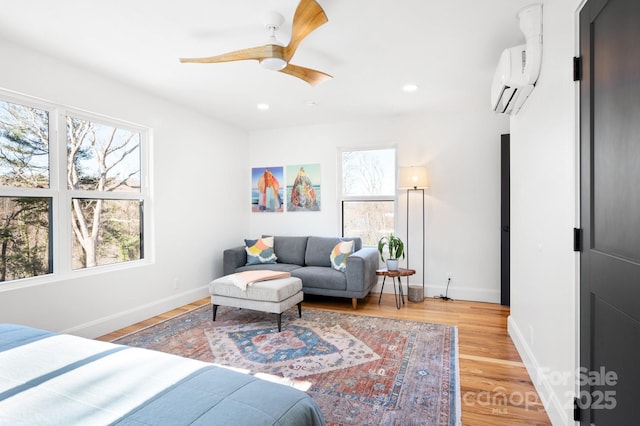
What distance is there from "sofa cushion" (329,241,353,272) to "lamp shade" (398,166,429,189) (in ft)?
3.56

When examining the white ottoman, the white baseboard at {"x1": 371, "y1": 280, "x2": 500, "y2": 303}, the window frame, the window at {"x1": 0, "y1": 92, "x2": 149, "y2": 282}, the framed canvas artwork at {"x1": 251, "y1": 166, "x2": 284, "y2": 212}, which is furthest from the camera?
the framed canvas artwork at {"x1": 251, "y1": 166, "x2": 284, "y2": 212}

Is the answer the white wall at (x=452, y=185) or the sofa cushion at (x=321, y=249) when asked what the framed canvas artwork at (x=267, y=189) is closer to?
the white wall at (x=452, y=185)

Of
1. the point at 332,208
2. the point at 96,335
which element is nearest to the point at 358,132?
the point at 332,208

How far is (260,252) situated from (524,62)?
11.9 feet

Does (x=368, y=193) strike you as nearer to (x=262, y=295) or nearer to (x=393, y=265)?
(x=393, y=265)

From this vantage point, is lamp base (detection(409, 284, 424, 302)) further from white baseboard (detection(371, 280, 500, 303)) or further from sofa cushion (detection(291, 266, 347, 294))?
sofa cushion (detection(291, 266, 347, 294))

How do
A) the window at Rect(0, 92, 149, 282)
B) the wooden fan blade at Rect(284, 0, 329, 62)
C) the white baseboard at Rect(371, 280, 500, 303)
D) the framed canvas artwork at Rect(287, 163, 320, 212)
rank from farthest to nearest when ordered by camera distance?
the framed canvas artwork at Rect(287, 163, 320, 212)
the white baseboard at Rect(371, 280, 500, 303)
the window at Rect(0, 92, 149, 282)
the wooden fan blade at Rect(284, 0, 329, 62)

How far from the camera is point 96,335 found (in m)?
3.07

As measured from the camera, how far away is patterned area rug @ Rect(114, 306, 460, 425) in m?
1.96

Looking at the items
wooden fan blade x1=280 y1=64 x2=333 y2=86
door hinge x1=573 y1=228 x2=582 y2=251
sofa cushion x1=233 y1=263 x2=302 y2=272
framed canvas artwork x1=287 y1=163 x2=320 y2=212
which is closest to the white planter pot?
sofa cushion x1=233 y1=263 x2=302 y2=272

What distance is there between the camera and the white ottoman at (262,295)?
10.4ft

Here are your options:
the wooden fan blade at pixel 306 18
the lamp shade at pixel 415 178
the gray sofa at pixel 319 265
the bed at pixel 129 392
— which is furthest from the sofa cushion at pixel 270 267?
the bed at pixel 129 392

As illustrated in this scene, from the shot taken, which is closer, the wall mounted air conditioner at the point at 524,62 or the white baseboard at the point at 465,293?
the wall mounted air conditioner at the point at 524,62

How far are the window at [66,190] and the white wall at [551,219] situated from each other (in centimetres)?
376
